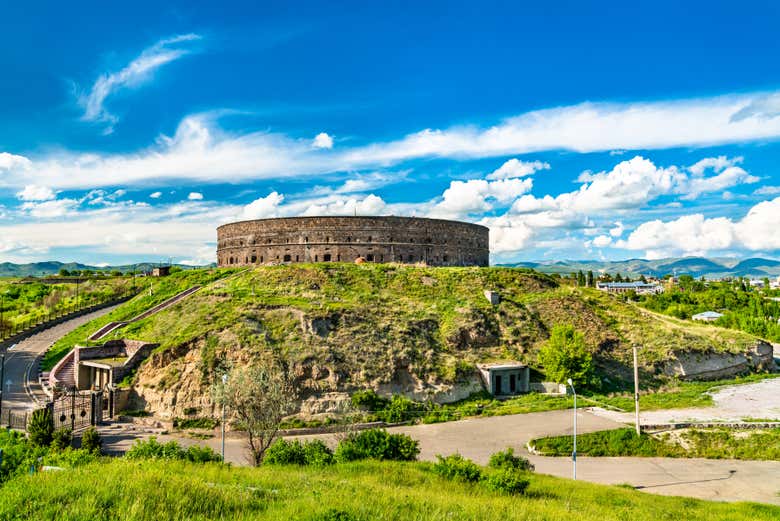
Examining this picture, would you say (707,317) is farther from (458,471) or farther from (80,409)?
(80,409)

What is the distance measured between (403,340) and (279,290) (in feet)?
36.2

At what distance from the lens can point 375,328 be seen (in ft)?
106

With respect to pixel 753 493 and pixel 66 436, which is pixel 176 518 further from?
pixel 753 493

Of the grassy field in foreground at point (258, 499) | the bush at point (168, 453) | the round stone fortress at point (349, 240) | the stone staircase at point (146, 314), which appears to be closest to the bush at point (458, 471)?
the grassy field in foreground at point (258, 499)

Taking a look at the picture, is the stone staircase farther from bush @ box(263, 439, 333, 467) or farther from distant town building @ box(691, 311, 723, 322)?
distant town building @ box(691, 311, 723, 322)

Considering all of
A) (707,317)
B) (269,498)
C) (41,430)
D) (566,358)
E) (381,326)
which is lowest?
(41,430)

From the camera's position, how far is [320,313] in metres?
31.9

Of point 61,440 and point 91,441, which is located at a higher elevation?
point 61,440

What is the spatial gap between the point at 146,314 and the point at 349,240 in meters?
20.4

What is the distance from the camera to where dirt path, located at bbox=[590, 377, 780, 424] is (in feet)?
86.6

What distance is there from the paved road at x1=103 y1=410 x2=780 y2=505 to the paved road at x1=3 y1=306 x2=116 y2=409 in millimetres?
7878

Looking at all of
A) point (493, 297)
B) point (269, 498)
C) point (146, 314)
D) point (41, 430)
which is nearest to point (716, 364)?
point (493, 297)

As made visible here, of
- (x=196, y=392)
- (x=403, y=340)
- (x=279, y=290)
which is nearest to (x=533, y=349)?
(x=403, y=340)

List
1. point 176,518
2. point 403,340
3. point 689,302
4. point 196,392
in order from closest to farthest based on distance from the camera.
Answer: point 176,518
point 196,392
point 403,340
point 689,302
